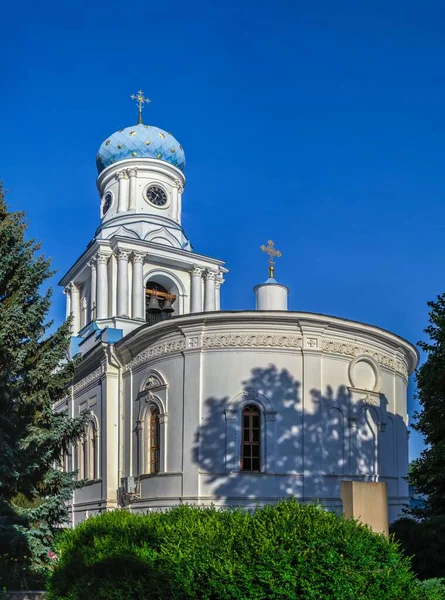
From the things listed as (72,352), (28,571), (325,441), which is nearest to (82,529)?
(28,571)

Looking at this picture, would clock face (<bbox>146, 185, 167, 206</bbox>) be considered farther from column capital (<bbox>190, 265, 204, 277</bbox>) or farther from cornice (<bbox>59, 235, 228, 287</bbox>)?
column capital (<bbox>190, 265, 204, 277</bbox>)

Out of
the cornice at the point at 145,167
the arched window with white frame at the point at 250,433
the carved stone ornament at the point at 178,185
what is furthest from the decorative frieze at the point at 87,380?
the carved stone ornament at the point at 178,185

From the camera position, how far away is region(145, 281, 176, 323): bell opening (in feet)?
81.6

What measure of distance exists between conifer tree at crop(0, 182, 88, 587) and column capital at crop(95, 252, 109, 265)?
36.3 ft

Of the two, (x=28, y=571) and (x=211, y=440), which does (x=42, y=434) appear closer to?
(x=28, y=571)

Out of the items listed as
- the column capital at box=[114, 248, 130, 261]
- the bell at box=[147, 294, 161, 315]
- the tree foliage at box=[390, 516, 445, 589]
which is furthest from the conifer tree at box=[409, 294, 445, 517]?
the column capital at box=[114, 248, 130, 261]

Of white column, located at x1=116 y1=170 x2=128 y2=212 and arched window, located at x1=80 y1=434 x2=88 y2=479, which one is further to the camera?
white column, located at x1=116 y1=170 x2=128 y2=212

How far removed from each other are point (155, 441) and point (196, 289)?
8.21 metres

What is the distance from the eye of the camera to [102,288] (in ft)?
85.7

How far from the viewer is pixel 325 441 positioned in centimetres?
1928

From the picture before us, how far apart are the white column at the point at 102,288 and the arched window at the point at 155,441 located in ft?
20.5

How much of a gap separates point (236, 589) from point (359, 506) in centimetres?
349

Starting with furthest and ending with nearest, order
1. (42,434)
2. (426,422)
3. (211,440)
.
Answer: (211,440), (426,422), (42,434)

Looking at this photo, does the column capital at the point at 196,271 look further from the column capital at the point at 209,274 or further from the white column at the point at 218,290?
the white column at the point at 218,290
